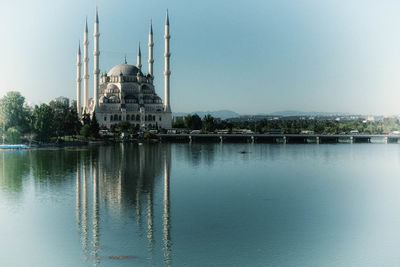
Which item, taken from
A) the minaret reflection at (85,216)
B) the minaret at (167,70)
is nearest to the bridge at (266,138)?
the minaret at (167,70)

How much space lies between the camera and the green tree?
4990cm

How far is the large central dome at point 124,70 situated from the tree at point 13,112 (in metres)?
46.0

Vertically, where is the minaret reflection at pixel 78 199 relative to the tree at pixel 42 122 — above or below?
below

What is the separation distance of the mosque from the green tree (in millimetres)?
34274

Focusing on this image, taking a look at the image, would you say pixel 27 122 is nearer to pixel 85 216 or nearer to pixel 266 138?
pixel 85 216

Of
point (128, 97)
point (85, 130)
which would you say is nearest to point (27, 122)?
point (85, 130)

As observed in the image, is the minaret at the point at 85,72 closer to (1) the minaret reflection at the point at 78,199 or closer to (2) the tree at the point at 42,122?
(2) the tree at the point at 42,122

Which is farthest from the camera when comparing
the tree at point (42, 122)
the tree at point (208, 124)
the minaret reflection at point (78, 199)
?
the tree at point (208, 124)

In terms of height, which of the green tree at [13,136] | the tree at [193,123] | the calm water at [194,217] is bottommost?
the calm water at [194,217]

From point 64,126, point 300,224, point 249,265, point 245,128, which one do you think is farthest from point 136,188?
point 245,128

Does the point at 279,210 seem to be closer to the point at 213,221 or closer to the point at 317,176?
the point at 213,221

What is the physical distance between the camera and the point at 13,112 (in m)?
49.0

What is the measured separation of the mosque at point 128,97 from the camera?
88444 millimetres

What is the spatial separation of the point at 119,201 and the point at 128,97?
7318cm
